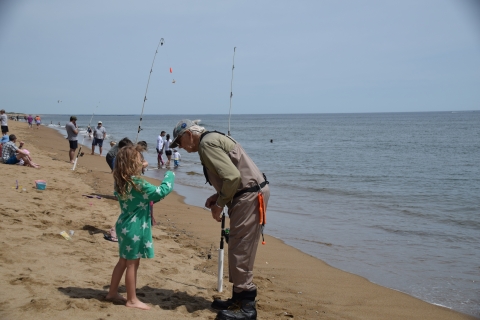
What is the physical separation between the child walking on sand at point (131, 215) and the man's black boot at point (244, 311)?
0.66m

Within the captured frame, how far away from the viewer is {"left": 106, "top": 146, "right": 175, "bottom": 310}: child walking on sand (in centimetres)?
357

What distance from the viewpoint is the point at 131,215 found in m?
3.62

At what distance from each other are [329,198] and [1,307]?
10398mm

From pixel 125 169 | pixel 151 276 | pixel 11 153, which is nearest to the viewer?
pixel 125 169

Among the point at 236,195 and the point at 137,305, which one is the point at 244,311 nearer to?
the point at 137,305

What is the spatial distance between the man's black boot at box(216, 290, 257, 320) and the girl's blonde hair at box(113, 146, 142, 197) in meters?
1.26

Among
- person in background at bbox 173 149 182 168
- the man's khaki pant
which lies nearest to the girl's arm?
the man's khaki pant

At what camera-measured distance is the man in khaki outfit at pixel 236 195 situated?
345 cm

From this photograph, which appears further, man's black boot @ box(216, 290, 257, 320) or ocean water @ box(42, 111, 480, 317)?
ocean water @ box(42, 111, 480, 317)

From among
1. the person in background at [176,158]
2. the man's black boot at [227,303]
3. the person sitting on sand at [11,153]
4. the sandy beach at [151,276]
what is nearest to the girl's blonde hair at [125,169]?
the sandy beach at [151,276]

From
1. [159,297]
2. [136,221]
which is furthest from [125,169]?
[159,297]

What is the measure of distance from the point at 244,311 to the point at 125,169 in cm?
154

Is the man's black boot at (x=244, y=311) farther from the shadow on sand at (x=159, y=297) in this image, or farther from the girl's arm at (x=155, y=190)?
the girl's arm at (x=155, y=190)

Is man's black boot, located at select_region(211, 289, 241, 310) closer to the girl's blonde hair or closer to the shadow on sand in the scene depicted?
the shadow on sand
